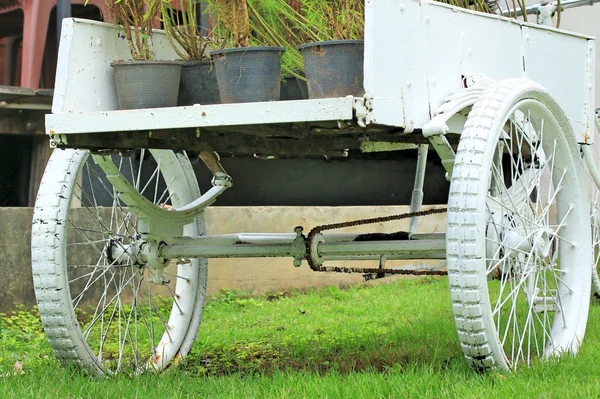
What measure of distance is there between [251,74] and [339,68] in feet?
Answer: 0.94

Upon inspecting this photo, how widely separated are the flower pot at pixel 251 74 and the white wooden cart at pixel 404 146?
11 cm

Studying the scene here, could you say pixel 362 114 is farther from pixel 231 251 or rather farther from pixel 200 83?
pixel 231 251

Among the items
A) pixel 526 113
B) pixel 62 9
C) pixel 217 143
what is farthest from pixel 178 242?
pixel 62 9

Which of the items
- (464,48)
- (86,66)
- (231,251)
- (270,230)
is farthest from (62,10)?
(464,48)

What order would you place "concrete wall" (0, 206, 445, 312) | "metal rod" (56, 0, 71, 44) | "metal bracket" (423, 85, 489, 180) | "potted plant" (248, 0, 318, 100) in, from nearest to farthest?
"metal bracket" (423, 85, 489, 180)
"potted plant" (248, 0, 318, 100)
"metal rod" (56, 0, 71, 44)
"concrete wall" (0, 206, 445, 312)

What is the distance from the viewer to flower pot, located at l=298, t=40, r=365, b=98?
9.89ft

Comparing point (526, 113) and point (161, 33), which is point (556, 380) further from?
point (161, 33)

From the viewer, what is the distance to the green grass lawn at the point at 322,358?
3.02 metres

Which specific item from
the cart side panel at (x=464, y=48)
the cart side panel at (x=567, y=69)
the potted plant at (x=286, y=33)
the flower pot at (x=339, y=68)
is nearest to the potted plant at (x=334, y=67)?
the flower pot at (x=339, y=68)

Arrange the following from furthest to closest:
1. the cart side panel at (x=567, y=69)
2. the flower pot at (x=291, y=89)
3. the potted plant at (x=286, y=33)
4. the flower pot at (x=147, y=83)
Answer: the flower pot at (x=291, y=89) < the cart side panel at (x=567, y=69) < the potted plant at (x=286, y=33) < the flower pot at (x=147, y=83)

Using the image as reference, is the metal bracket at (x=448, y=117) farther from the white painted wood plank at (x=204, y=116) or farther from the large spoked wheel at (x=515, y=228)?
the white painted wood plank at (x=204, y=116)

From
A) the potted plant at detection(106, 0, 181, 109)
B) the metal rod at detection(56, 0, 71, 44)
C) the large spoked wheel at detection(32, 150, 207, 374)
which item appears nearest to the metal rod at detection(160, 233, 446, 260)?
the large spoked wheel at detection(32, 150, 207, 374)

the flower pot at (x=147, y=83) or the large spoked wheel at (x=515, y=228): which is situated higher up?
the flower pot at (x=147, y=83)

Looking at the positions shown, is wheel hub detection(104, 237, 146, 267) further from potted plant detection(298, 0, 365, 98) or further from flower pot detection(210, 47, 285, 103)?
potted plant detection(298, 0, 365, 98)
